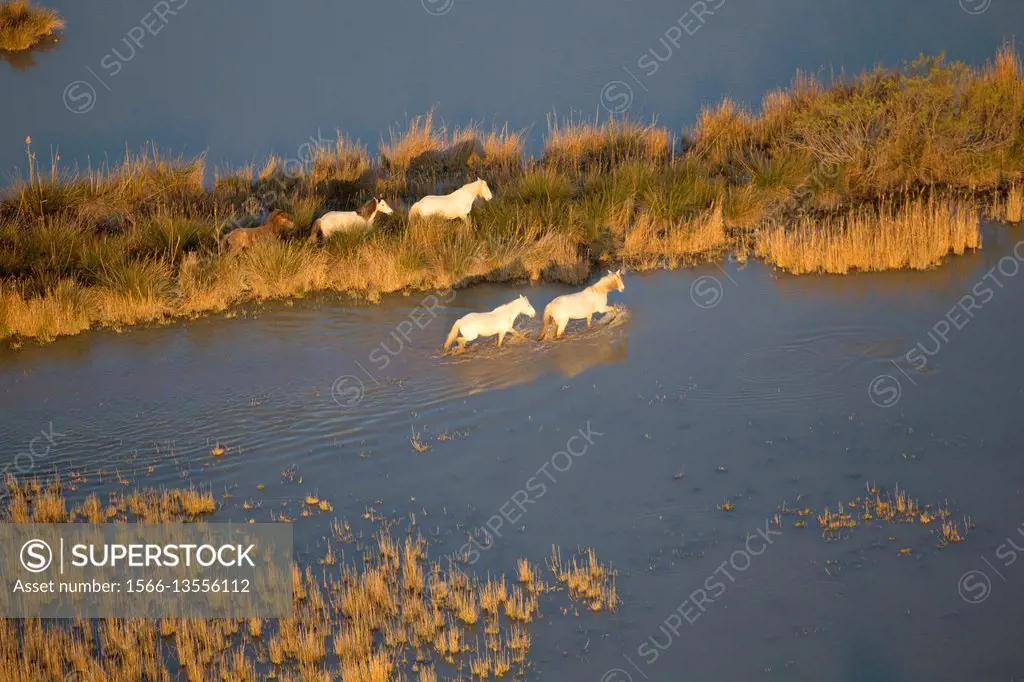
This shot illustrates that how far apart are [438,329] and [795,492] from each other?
5.60 meters

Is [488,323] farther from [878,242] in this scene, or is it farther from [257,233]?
[878,242]

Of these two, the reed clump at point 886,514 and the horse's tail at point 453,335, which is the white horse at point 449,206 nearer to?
the horse's tail at point 453,335

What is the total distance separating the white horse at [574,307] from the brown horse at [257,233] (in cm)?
492

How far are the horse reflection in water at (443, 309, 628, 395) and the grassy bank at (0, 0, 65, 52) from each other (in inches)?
1010

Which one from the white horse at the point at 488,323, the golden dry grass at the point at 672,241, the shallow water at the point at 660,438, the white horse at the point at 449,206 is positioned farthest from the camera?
the white horse at the point at 449,206

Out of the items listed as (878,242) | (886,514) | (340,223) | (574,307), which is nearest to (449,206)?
(340,223)

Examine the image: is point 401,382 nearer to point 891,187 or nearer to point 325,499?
point 325,499

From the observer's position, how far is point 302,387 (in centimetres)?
1334

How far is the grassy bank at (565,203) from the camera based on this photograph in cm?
1631

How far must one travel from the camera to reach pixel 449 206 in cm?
1783

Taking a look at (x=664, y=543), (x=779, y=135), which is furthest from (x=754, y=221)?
(x=664, y=543)

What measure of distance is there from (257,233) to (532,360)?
18.3ft

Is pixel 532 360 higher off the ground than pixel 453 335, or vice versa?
pixel 453 335

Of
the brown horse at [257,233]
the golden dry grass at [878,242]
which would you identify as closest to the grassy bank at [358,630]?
the brown horse at [257,233]
